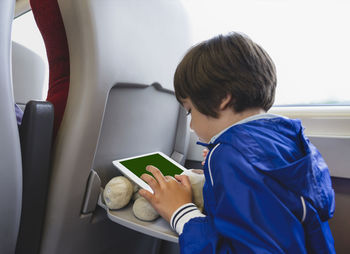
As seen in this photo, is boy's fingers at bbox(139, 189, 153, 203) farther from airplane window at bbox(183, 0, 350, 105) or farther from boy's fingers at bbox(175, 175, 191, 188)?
airplane window at bbox(183, 0, 350, 105)

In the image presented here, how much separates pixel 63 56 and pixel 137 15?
245 mm

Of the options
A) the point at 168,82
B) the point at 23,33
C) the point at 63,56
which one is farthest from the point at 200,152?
the point at 23,33

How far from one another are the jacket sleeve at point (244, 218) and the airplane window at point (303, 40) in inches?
29.8

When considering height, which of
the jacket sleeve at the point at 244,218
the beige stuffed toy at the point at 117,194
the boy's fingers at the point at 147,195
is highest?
the jacket sleeve at the point at 244,218

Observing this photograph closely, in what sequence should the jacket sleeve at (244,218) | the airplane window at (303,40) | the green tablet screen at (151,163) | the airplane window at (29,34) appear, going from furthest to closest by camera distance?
the airplane window at (29,34) < the airplane window at (303,40) < the green tablet screen at (151,163) < the jacket sleeve at (244,218)

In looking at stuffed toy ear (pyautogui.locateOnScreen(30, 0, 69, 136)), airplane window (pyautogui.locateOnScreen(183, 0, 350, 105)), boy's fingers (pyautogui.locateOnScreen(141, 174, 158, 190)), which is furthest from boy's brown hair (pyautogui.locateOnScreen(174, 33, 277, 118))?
airplane window (pyautogui.locateOnScreen(183, 0, 350, 105))

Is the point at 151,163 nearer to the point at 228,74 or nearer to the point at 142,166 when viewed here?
the point at 142,166

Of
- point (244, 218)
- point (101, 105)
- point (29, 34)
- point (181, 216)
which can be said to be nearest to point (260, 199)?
point (244, 218)

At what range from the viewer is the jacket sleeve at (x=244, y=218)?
1.33ft

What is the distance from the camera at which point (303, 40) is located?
105 cm

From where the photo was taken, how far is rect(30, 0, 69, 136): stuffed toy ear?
1.99 feet

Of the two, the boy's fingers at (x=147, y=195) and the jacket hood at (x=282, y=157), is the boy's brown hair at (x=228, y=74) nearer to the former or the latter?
the jacket hood at (x=282, y=157)

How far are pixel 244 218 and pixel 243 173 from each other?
3.2 inches

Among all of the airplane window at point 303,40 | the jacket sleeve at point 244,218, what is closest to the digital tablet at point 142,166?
the jacket sleeve at point 244,218
